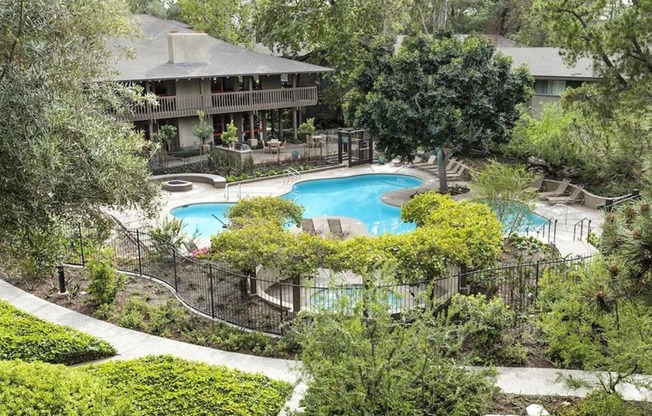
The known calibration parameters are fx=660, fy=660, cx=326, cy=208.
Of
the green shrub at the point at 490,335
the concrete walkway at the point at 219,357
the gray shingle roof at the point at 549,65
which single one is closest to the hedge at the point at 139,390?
the concrete walkway at the point at 219,357

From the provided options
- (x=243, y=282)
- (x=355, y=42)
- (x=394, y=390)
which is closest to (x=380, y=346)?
(x=394, y=390)

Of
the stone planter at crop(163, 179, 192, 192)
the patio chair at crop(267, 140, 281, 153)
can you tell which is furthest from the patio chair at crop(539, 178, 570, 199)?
the stone planter at crop(163, 179, 192, 192)

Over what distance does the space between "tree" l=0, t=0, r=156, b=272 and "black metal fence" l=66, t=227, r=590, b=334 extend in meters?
3.06

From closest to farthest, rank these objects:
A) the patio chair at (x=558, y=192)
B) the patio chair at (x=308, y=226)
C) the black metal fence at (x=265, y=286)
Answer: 1. the black metal fence at (x=265, y=286)
2. the patio chair at (x=308, y=226)
3. the patio chair at (x=558, y=192)

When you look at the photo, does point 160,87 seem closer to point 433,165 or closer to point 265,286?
point 433,165

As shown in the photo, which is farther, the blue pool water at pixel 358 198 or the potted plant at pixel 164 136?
the potted plant at pixel 164 136

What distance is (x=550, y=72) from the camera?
3644cm

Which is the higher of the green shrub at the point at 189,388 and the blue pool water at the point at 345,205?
the green shrub at the point at 189,388

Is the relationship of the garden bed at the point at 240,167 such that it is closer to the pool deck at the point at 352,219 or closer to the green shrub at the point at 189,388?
the pool deck at the point at 352,219

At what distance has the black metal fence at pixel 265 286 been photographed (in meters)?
14.2

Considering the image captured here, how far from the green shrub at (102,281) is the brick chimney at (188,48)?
2151 centimetres

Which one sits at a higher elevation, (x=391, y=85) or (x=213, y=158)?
(x=391, y=85)

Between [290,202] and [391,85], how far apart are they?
9.16 m

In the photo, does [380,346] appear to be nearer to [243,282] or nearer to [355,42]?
[243,282]
